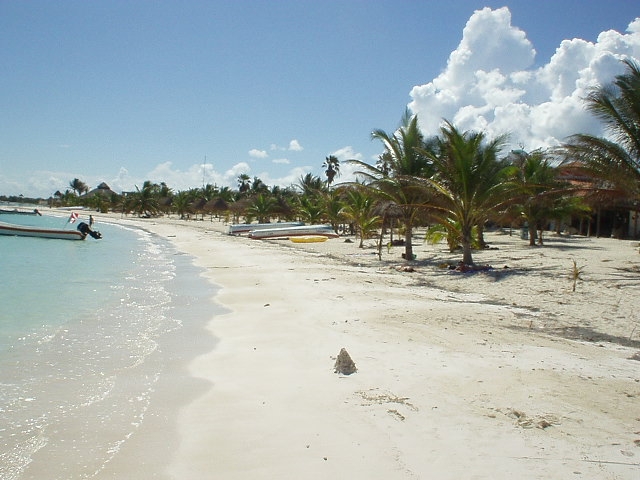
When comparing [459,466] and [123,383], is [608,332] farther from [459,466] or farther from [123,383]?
[123,383]

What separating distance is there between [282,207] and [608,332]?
3948 centimetres

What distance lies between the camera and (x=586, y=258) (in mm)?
15672

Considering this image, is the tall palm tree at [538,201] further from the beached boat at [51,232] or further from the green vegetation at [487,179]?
the beached boat at [51,232]

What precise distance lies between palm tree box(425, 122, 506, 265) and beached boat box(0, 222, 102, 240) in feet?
75.7

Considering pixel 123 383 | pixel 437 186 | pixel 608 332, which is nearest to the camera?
pixel 123 383

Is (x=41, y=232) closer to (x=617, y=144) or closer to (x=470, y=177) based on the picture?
(x=470, y=177)

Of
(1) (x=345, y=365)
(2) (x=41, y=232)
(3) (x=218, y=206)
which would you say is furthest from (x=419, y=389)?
(3) (x=218, y=206)

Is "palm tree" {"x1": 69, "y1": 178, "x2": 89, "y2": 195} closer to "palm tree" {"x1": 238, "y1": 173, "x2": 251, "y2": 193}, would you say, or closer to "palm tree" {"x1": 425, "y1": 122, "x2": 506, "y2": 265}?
"palm tree" {"x1": 238, "y1": 173, "x2": 251, "y2": 193}

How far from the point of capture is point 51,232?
30.7 metres

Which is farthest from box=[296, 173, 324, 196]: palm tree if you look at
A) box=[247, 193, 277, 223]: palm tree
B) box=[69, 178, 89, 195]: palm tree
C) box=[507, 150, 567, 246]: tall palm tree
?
box=[69, 178, 89, 195]: palm tree

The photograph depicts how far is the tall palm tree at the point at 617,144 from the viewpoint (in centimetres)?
1241

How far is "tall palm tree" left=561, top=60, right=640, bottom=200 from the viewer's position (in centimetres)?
1241

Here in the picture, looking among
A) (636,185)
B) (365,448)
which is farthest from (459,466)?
(636,185)

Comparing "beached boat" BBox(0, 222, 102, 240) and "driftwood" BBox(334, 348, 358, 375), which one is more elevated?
"driftwood" BBox(334, 348, 358, 375)
